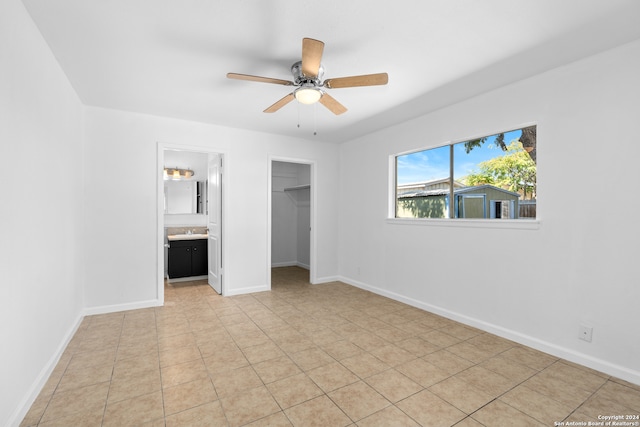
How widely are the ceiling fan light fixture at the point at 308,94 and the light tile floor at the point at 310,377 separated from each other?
228 centimetres

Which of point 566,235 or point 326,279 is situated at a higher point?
point 566,235

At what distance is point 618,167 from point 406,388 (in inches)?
94.8

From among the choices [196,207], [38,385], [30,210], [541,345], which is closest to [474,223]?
[541,345]

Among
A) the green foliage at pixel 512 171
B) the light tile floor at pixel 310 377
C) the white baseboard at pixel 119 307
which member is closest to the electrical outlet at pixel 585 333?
the light tile floor at pixel 310 377

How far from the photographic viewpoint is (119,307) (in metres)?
3.97

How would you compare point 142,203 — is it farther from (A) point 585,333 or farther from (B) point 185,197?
(A) point 585,333

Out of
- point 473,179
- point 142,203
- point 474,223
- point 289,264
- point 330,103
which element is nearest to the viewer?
point 330,103

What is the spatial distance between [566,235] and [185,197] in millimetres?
6318

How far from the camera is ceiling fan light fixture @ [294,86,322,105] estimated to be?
2.56 metres

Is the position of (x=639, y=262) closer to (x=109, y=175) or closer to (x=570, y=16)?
(x=570, y=16)

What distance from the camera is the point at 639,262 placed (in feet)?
7.66

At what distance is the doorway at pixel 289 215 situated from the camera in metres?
7.34

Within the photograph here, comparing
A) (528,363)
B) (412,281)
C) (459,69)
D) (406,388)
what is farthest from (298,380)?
(459,69)

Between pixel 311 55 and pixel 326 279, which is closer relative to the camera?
pixel 311 55
